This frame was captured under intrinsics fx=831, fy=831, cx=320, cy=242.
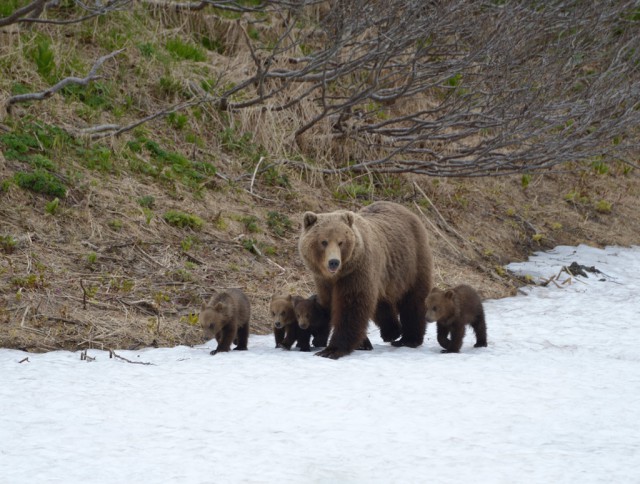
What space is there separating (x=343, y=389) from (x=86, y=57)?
8018mm

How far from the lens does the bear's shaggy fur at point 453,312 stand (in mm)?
7176

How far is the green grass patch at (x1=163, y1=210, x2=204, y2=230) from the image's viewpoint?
9648mm

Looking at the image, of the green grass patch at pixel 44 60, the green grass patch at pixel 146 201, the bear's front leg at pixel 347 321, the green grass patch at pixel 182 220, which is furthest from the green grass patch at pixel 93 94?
the bear's front leg at pixel 347 321

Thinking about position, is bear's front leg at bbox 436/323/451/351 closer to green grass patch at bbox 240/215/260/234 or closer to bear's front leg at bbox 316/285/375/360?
bear's front leg at bbox 316/285/375/360

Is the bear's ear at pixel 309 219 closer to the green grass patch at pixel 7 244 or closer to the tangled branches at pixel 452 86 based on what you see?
the green grass patch at pixel 7 244

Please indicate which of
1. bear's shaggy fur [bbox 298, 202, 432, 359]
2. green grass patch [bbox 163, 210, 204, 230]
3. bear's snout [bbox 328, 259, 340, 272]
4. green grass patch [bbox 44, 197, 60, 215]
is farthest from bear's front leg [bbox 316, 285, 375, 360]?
green grass patch [bbox 44, 197, 60, 215]

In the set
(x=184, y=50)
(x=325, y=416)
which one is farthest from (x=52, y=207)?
(x=325, y=416)

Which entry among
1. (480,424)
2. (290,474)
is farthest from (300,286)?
(290,474)

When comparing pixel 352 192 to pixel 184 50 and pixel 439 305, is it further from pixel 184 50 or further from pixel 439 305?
pixel 439 305

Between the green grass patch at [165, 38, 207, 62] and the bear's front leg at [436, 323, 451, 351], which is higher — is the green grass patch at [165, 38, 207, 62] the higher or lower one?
the higher one

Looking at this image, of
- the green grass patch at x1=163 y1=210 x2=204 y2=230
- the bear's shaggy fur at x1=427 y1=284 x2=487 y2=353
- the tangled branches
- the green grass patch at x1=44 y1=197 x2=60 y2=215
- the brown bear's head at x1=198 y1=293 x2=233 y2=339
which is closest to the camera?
the brown bear's head at x1=198 y1=293 x2=233 y2=339

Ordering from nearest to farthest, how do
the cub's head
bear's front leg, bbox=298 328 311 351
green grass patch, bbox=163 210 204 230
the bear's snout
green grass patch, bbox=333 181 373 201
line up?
the bear's snout → the cub's head → bear's front leg, bbox=298 328 311 351 → green grass patch, bbox=163 210 204 230 → green grass patch, bbox=333 181 373 201

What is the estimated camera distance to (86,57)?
39.0 feet

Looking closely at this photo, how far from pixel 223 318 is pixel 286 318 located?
595 millimetres
